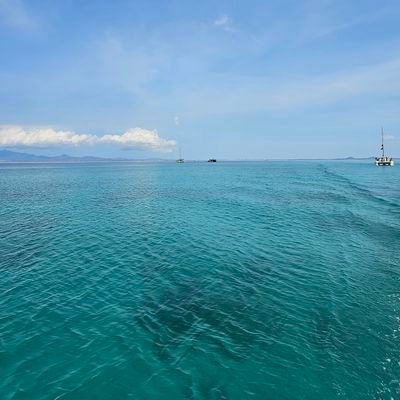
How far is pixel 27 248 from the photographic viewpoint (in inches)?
1393

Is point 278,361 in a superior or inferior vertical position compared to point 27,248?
inferior

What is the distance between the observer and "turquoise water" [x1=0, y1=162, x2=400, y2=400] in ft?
50.3

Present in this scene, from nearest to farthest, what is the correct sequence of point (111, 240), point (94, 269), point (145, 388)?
1. point (145, 388)
2. point (94, 269)
3. point (111, 240)

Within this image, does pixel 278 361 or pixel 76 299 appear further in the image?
pixel 76 299

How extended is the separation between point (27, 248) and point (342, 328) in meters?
32.3

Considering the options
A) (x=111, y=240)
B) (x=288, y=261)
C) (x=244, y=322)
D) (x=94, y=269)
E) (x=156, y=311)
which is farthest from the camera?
(x=111, y=240)

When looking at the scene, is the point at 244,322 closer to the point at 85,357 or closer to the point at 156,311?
the point at 156,311

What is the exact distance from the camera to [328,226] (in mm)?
47062

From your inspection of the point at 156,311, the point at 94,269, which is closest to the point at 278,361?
the point at 156,311

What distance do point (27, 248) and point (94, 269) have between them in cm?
1130

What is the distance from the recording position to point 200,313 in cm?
2142

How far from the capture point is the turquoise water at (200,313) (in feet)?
50.3

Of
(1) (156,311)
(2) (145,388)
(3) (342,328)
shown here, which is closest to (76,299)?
(1) (156,311)

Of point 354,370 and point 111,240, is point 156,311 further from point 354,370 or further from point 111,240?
point 111,240
